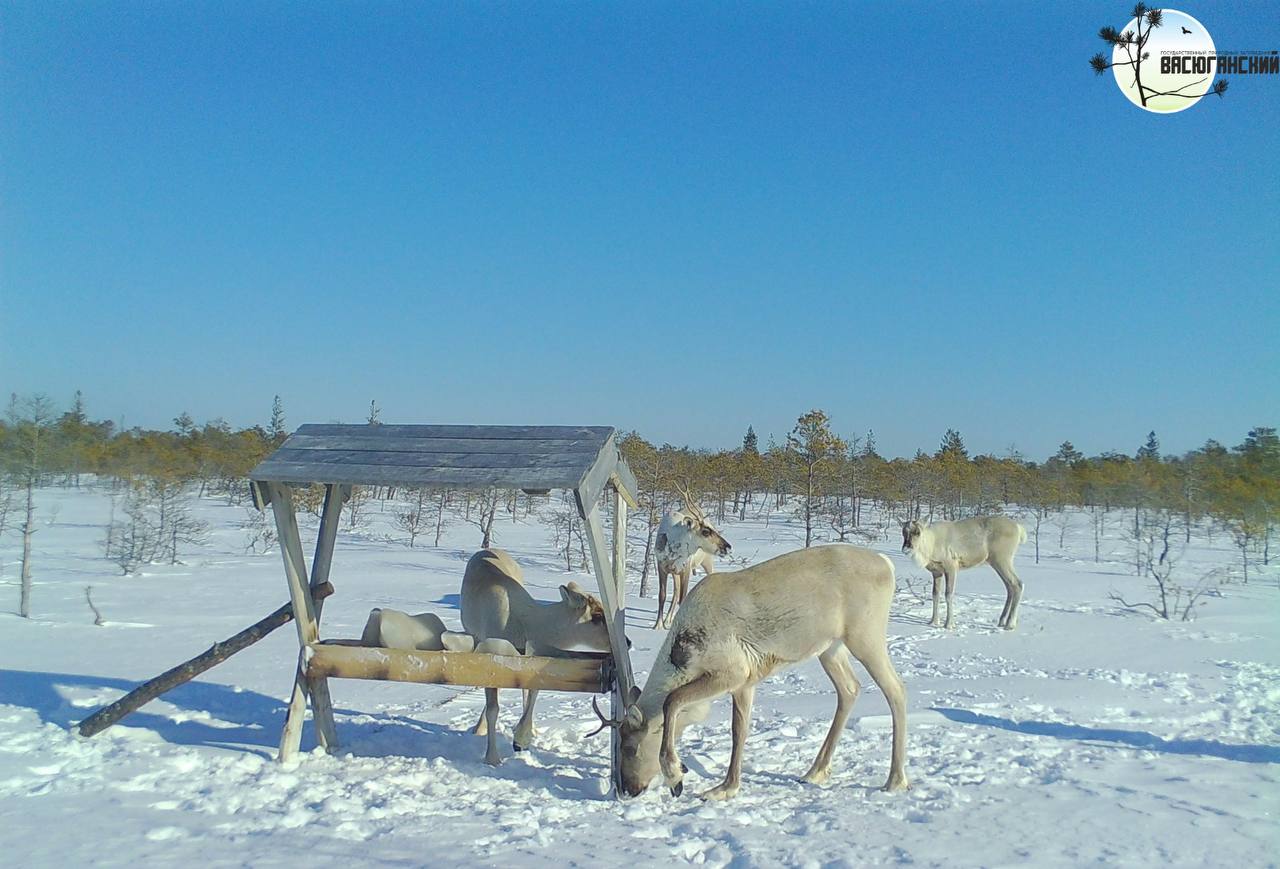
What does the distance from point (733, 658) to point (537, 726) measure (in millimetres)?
2919

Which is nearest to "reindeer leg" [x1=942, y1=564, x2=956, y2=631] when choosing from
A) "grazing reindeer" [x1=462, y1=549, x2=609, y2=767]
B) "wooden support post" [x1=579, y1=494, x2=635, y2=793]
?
"grazing reindeer" [x1=462, y1=549, x2=609, y2=767]

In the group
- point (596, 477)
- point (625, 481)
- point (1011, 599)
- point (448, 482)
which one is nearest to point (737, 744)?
point (596, 477)

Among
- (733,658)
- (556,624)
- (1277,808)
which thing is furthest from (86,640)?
(1277,808)

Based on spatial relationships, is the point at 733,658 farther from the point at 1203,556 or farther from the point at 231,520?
the point at 231,520

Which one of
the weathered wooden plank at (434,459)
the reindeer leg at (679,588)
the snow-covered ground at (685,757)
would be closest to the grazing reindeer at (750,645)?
the snow-covered ground at (685,757)

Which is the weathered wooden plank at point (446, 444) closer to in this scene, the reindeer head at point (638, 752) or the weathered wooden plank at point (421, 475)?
the weathered wooden plank at point (421, 475)

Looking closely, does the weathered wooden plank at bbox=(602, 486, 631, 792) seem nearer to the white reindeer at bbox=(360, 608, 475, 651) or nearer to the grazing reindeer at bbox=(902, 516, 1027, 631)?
the white reindeer at bbox=(360, 608, 475, 651)

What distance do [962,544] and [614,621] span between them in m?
12.7

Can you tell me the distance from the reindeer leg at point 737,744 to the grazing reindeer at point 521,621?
4.89 ft

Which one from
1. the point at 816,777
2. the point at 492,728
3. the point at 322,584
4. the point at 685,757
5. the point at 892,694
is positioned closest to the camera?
the point at 892,694

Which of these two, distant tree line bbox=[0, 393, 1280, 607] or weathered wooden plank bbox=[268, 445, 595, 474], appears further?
distant tree line bbox=[0, 393, 1280, 607]

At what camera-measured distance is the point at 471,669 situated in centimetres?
678

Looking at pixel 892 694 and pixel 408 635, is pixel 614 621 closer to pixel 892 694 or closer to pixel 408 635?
pixel 408 635

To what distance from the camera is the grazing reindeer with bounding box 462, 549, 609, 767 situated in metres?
7.38
